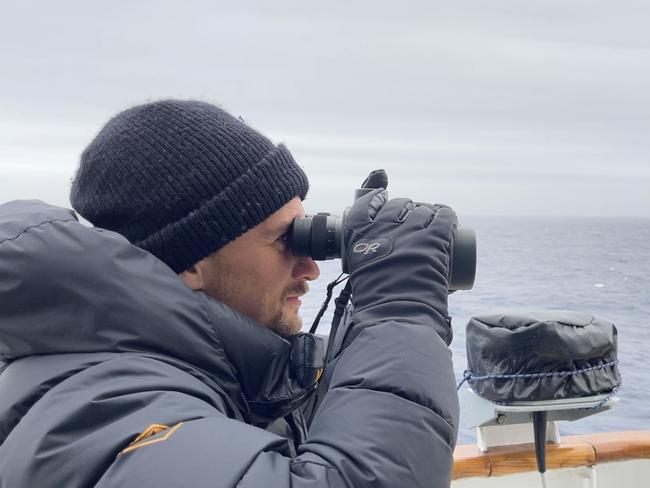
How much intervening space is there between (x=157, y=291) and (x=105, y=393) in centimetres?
16

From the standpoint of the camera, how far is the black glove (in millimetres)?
1009

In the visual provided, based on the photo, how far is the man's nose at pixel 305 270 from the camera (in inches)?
48.2

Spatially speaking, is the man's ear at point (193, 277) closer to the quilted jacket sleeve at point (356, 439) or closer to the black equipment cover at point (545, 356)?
the quilted jacket sleeve at point (356, 439)

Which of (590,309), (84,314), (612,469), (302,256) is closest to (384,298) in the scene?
(302,256)

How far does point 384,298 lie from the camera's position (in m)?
1.01

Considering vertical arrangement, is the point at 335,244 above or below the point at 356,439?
above

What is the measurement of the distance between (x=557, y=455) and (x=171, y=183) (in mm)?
1544

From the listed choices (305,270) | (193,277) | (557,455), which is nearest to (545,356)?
(557,455)

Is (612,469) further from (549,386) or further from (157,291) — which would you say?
(157,291)

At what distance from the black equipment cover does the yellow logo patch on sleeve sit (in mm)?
1219

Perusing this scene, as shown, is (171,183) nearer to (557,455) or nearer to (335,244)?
(335,244)

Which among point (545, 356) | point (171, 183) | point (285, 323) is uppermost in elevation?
point (171, 183)

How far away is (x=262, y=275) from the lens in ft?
3.82

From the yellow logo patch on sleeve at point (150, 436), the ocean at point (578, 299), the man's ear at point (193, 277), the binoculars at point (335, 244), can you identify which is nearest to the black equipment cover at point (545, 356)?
the ocean at point (578, 299)
